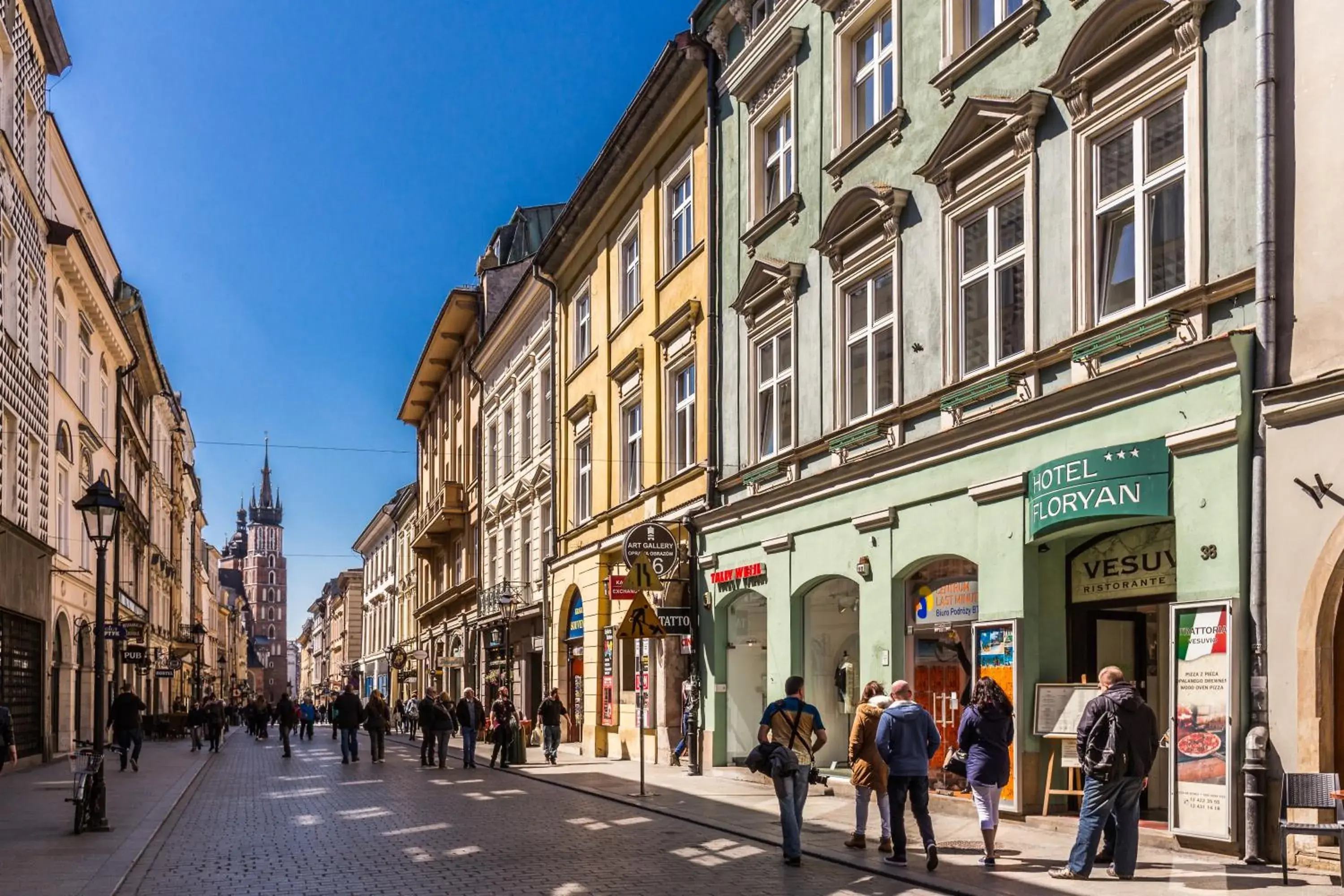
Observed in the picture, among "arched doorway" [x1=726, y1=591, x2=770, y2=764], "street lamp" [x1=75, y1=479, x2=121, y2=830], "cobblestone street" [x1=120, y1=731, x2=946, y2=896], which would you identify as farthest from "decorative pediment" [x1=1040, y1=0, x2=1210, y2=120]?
"street lamp" [x1=75, y1=479, x2=121, y2=830]

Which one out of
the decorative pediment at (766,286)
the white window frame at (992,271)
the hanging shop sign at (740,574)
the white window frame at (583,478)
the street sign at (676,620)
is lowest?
the street sign at (676,620)

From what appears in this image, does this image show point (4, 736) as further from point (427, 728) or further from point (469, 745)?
point (427, 728)

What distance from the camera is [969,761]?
1241 cm

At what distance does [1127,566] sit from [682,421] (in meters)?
12.9

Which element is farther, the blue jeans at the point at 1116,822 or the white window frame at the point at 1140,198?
the white window frame at the point at 1140,198

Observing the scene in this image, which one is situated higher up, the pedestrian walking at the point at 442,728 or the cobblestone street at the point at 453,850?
the cobblestone street at the point at 453,850

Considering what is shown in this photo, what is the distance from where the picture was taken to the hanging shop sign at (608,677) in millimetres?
29719

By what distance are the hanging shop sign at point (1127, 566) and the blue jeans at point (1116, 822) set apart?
2789 millimetres

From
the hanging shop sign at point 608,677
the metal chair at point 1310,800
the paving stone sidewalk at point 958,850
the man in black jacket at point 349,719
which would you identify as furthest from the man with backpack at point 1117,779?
the man in black jacket at point 349,719

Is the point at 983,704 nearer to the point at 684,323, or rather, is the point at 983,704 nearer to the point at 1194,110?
the point at 1194,110

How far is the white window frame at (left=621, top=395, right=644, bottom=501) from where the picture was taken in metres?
28.6

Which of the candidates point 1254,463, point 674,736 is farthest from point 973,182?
point 674,736

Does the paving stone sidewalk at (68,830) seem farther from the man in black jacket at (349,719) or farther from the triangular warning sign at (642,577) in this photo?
the triangular warning sign at (642,577)

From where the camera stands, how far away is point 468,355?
167 feet
